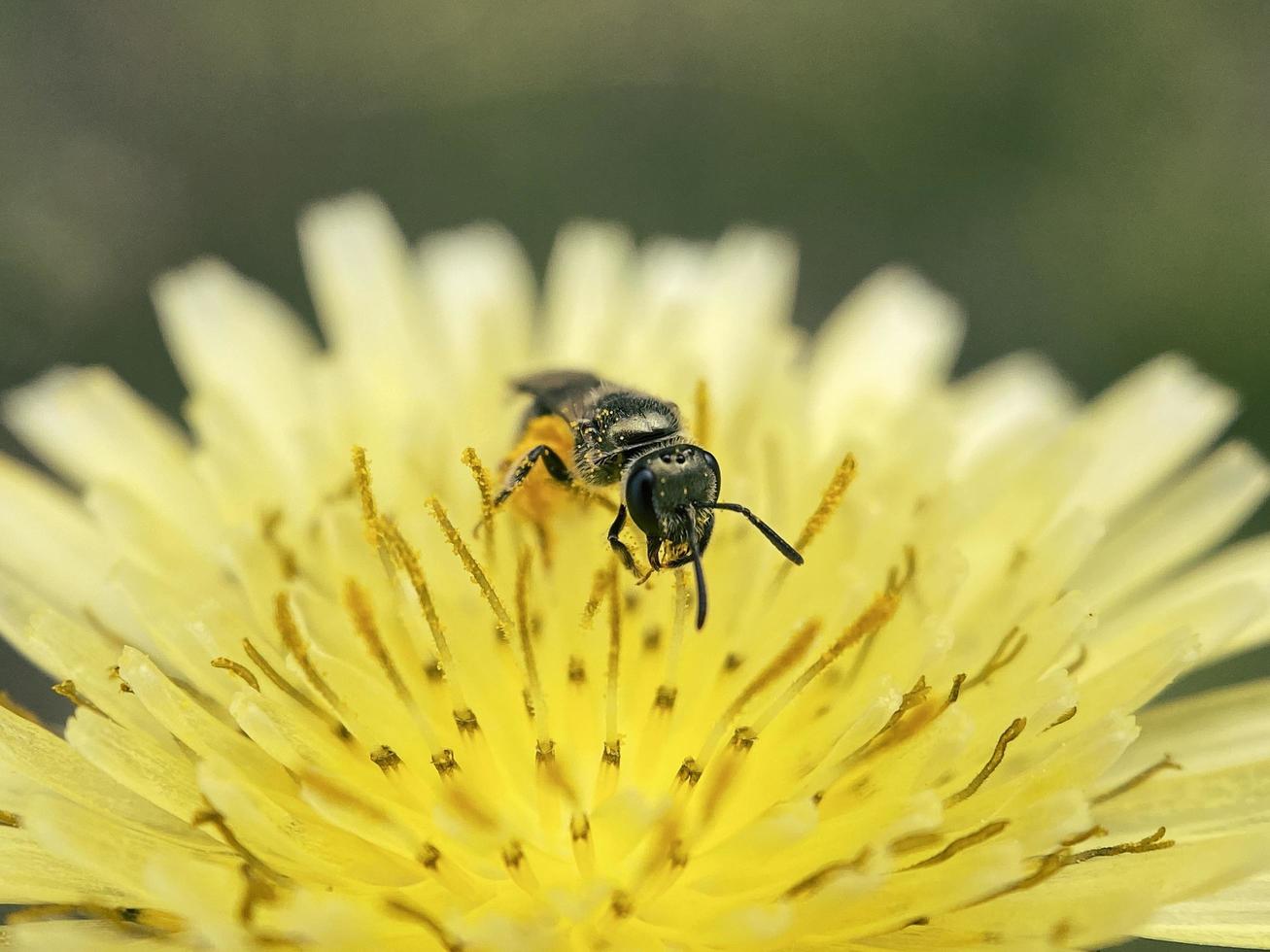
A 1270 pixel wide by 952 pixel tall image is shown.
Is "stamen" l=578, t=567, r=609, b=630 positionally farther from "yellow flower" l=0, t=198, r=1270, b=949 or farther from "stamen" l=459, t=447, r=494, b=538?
"stamen" l=459, t=447, r=494, b=538

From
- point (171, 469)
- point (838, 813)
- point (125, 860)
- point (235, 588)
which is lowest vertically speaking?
point (125, 860)

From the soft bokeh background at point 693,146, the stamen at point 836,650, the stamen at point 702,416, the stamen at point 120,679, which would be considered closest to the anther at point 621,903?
the stamen at point 836,650

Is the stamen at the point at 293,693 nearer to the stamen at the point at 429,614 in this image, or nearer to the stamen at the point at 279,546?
the stamen at the point at 429,614

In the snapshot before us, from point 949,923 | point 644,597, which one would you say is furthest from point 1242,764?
point 644,597

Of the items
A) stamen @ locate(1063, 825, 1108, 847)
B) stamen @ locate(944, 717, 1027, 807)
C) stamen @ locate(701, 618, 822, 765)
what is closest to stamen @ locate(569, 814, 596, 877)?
stamen @ locate(701, 618, 822, 765)

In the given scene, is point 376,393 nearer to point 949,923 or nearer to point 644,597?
point 644,597

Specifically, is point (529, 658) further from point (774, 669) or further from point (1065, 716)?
point (1065, 716)

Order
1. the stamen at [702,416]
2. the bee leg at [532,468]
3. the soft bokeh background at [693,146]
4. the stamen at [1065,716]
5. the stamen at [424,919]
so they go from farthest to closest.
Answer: the soft bokeh background at [693,146] < the stamen at [702,416] < the bee leg at [532,468] < the stamen at [1065,716] < the stamen at [424,919]
